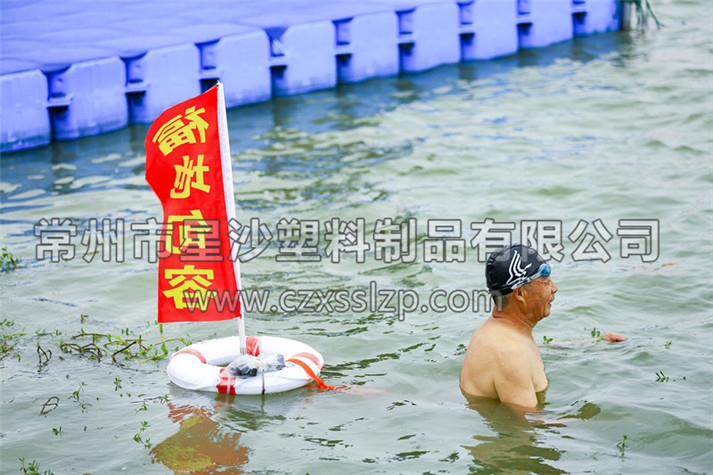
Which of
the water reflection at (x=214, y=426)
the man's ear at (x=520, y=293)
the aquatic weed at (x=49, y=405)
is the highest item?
the man's ear at (x=520, y=293)

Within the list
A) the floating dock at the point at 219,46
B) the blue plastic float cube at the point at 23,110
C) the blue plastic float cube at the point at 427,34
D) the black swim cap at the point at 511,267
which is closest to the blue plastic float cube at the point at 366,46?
the floating dock at the point at 219,46

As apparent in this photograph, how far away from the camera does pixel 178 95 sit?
41.9 ft

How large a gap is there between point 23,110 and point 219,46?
3.36 meters

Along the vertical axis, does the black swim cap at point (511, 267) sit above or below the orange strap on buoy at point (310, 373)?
above

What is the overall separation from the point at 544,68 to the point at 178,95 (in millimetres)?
7098

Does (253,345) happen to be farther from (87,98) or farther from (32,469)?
(87,98)

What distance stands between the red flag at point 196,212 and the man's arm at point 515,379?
183cm

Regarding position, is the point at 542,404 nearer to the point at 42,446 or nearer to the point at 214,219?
the point at 214,219

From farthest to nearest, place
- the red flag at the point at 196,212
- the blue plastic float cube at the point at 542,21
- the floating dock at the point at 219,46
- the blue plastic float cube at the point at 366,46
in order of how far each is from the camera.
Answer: the blue plastic float cube at the point at 542,21 → the blue plastic float cube at the point at 366,46 → the floating dock at the point at 219,46 → the red flag at the point at 196,212

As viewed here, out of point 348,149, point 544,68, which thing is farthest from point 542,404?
point 544,68

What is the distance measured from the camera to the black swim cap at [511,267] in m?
5.10

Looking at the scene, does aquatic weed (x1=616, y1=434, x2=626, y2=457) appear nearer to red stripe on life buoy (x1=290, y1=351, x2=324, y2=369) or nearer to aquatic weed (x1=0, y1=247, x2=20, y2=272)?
red stripe on life buoy (x1=290, y1=351, x2=324, y2=369)

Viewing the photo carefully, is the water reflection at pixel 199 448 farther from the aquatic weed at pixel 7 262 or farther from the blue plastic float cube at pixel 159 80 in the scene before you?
the blue plastic float cube at pixel 159 80

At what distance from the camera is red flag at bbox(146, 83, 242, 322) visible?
5.39 metres
